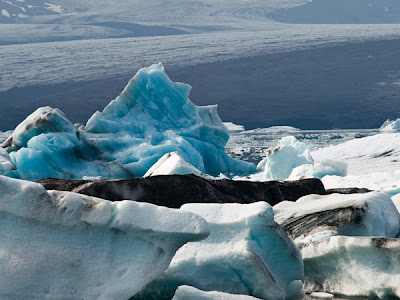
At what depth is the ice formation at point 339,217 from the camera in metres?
3.75

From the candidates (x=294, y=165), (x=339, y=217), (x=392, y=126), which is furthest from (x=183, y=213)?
(x=392, y=126)

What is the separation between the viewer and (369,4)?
69.3m

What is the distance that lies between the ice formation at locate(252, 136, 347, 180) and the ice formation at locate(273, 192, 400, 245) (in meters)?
5.42

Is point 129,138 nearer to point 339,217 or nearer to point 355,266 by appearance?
point 339,217

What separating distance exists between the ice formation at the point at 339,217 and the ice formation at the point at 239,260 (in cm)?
55

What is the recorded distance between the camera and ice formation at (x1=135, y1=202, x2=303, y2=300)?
288cm

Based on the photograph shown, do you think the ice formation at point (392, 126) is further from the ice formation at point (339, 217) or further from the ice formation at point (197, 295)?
the ice formation at point (197, 295)

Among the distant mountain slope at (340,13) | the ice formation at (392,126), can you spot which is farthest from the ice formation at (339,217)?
the distant mountain slope at (340,13)

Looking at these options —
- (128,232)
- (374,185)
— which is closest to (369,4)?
(374,185)

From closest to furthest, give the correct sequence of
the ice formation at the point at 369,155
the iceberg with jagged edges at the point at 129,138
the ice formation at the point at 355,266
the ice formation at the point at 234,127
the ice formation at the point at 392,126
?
1. the ice formation at the point at 355,266
2. the iceberg with jagged edges at the point at 129,138
3. the ice formation at the point at 369,155
4. the ice formation at the point at 392,126
5. the ice formation at the point at 234,127

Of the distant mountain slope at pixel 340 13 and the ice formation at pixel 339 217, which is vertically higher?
the ice formation at pixel 339 217

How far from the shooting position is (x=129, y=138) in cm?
1155

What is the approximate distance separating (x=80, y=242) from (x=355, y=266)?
1.42m

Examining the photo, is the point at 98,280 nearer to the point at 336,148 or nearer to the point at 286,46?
the point at 336,148
